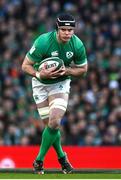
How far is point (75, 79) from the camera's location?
18562 mm

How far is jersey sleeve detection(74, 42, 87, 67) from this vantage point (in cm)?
1096

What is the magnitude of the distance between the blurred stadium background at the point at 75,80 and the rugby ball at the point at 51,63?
5411 mm

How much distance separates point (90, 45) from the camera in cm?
1967

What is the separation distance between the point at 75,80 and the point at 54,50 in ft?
25.8

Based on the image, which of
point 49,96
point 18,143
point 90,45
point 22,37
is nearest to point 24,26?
point 22,37

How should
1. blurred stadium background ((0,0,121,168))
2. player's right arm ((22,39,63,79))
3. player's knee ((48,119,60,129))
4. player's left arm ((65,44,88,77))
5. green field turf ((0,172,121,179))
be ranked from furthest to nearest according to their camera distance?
blurred stadium background ((0,0,121,168)) → player's left arm ((65,44,88,77)) → player's right arm ((22,39,63,79)) → player's knee ((48,119,60,129)) → green field turf ((0,172,121,179))

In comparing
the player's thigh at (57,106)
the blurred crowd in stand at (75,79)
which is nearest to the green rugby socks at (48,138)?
the player's thigh at (57,106)

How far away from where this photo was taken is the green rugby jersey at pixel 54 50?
1084 centimetres

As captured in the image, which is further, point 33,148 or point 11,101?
point 11,101

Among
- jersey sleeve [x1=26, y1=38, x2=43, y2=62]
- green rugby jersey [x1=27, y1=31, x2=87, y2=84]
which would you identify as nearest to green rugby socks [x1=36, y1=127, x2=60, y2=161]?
green rugby jersey [x1=27, y1=31, x2=87, y2=84]

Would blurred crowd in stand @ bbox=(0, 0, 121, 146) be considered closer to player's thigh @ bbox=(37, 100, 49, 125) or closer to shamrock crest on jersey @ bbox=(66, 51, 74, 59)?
player's thigh @ bbox=(37, 100, 49, 125)

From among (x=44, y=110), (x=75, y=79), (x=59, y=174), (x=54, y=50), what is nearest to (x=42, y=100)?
(x=44, y=110)

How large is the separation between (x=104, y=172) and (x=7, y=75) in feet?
27.2

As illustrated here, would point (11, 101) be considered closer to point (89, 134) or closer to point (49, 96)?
point (89, 134)
